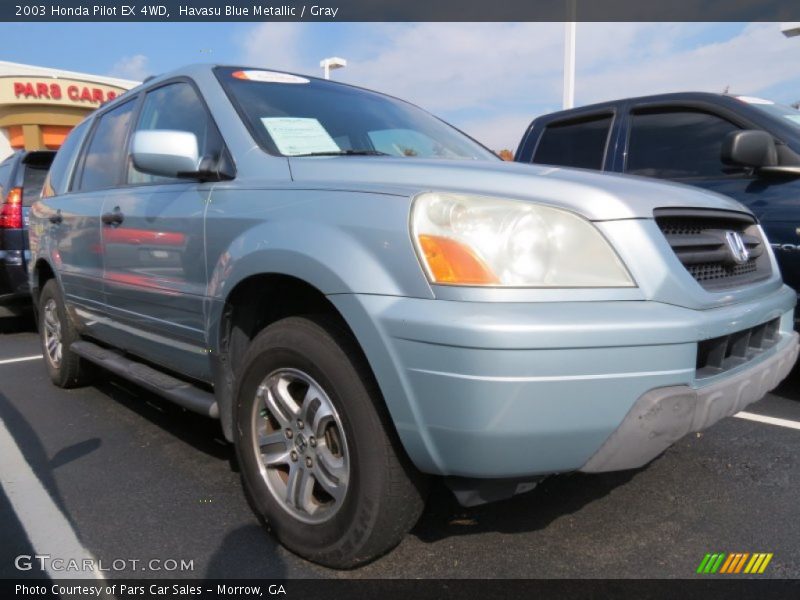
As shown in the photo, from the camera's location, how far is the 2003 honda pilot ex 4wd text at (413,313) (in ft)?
5.58

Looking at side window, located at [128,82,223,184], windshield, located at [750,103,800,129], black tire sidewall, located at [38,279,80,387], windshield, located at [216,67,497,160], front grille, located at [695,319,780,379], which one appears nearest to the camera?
front grille, located at [695,319,780,379]

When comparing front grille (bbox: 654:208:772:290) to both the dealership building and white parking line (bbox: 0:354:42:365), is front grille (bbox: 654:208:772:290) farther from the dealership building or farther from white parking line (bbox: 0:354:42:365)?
the dealership building

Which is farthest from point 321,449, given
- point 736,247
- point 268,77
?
point 268,77

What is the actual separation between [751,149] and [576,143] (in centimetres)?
160

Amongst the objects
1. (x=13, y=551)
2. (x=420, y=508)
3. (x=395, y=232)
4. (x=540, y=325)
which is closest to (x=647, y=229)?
(x=540, y=325)

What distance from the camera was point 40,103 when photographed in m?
22.6

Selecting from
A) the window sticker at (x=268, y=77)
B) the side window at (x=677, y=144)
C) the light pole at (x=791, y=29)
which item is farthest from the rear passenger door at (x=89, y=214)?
the light pole at (x=791, y=29)

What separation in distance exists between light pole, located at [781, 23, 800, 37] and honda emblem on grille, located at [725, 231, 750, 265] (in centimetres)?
975

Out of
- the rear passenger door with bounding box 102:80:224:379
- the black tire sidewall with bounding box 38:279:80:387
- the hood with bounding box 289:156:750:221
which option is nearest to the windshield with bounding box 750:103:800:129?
the hood with bounding box 289:156:750:221

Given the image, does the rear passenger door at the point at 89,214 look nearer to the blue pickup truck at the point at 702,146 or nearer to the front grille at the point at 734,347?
the front grille at the point at 734,347

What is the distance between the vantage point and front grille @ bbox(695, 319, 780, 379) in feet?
6.46

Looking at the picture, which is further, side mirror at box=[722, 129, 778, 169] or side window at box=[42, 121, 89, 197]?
side window at box=[42, 121, 89, 197]

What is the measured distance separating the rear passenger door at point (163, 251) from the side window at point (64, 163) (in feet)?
4.14

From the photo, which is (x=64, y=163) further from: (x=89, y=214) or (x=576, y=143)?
(x=576, y=143)
